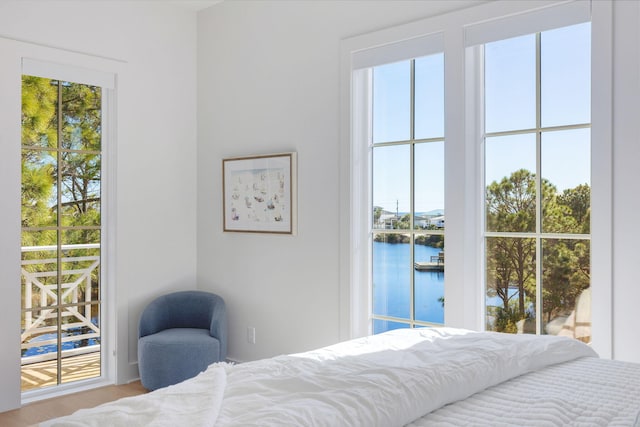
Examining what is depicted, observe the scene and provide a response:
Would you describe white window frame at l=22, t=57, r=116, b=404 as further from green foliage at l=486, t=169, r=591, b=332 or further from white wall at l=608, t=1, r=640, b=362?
white wall at l=608, t=1, r=640, b=362

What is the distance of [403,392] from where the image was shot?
142cm

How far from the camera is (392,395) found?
54.9 inches

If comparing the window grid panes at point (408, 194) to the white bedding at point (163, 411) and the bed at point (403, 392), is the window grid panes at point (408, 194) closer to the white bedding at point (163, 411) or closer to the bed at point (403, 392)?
the bed at point (403, 392)

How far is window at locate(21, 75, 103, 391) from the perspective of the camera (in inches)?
146

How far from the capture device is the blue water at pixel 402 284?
3.18 metres

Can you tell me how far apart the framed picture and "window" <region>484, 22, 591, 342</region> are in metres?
1.37

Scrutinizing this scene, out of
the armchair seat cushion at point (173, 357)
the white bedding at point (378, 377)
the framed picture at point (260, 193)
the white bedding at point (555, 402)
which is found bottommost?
the armchair seat cushion at point (173, 357)

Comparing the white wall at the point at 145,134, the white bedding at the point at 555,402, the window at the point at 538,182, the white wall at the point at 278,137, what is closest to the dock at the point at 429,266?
the window at the point at 538,182

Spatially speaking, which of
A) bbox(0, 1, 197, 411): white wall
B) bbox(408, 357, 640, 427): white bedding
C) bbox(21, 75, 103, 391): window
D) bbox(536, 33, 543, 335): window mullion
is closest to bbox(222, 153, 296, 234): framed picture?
bbox(0, 1, 197, 411): white wall

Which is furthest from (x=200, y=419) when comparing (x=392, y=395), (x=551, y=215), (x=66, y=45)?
(x=66, y=45)

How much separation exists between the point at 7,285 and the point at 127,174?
109cm

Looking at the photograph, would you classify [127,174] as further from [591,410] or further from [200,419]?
[591,410]

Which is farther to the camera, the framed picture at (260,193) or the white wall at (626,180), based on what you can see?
the framed picture at (260,193)

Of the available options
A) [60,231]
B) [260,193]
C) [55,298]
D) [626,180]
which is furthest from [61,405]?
[626,180]
